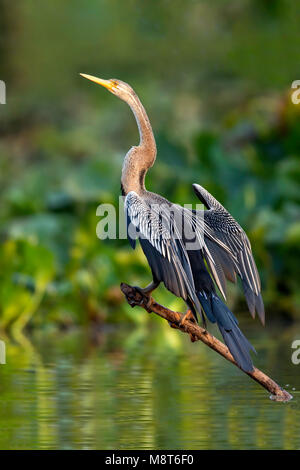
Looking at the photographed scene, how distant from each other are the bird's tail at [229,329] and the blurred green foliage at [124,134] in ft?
15.2

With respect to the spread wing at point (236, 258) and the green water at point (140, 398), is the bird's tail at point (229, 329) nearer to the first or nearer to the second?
the spread wing at point (236, 258)

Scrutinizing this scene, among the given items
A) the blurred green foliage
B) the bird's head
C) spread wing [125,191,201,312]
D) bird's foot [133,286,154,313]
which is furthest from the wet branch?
the blurred green foliage

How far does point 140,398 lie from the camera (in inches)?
231

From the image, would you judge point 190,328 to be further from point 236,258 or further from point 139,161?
point 139,161

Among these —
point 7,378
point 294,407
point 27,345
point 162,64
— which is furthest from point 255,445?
point 162,64

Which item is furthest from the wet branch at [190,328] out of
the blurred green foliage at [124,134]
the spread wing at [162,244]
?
the blurred green foliage at [124,134]

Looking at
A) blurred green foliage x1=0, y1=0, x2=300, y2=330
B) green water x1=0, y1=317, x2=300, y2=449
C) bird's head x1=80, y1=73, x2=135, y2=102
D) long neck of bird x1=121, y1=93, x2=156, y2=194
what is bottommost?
green water x1=0, y1=317, x2=300, y2=449

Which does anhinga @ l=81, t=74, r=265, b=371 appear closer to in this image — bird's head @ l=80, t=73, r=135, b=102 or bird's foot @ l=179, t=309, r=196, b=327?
bird's foot @ l=179, t=309, r=196, b=327

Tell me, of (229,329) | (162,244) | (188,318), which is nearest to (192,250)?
(162,244)

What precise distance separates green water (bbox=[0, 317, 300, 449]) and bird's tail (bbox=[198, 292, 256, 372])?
1.06 feet

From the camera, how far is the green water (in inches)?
189

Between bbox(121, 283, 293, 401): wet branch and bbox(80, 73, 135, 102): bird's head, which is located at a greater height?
bbox(80, 73, 135, 102): bird's head

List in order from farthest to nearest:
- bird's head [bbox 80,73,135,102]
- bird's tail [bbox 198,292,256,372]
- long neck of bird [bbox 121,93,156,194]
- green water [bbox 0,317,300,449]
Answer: bird's head [bbox 80,73,135,102] < long neck of bird [bbox 121,93,156,194] < bird's tail [bbox 198,292,256,372] < green water [bbox 0,317,300,449]
